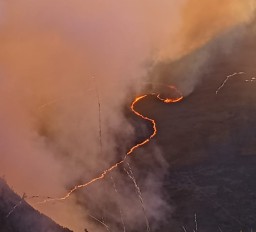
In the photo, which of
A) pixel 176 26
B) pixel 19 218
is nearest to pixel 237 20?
pixel 176 26

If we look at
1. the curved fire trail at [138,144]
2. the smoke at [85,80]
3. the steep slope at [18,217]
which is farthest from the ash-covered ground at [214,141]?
the steep slope at [18,217]

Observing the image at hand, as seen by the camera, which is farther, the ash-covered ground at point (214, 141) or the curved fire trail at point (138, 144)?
the curved fire trail at point (138, 144)

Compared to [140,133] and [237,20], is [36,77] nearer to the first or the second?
[140,133]

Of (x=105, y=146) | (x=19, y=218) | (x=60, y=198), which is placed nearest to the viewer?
(x=19, y=218)

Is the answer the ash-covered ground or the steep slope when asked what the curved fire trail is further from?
the steep slope

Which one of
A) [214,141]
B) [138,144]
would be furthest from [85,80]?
[214,141]

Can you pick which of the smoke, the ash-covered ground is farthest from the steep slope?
the ash-covered ground

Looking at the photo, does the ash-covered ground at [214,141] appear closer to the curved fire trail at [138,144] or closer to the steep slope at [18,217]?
the curved fire trail at [138,144]

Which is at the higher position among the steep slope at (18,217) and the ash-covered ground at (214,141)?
the steep slope at (18,217)
